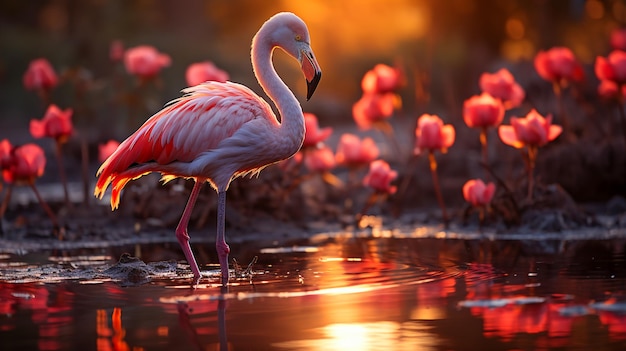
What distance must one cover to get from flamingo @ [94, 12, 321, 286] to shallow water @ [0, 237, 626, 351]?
2.29 ft

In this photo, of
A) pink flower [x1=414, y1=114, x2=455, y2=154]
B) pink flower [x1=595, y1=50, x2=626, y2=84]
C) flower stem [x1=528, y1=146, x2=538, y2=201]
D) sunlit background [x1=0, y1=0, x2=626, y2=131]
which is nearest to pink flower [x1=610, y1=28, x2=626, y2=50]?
sunlit background [x1=0, y1=0, x2=626, y2=131]

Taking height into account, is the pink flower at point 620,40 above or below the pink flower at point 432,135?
above

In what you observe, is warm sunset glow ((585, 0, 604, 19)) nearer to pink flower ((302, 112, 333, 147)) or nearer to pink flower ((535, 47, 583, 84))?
pink flower ((535, 47, 583, 84))

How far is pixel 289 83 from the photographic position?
78.7 feet

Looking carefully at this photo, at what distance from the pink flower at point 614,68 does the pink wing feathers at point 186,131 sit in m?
3.73

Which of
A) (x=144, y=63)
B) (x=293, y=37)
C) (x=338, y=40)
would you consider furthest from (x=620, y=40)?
(x=338, y=40)

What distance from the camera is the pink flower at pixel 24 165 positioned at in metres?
9.27

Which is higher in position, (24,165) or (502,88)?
(502,88)

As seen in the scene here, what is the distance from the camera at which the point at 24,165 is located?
9.27 metres

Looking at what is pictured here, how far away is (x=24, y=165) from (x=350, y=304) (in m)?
4.21

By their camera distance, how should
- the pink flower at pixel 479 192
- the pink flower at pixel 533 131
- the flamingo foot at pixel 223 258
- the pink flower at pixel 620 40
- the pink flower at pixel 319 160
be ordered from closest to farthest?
the flamingo foot at pixel 223 258
the pink flower at pixel 533 131
the pink flower at pixel 479 192
the pink flower at pixel 319 160
the pink flower at pixel 620 40

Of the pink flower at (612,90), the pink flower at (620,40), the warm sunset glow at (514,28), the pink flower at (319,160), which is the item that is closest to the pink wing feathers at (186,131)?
the pink flower at (319,160)

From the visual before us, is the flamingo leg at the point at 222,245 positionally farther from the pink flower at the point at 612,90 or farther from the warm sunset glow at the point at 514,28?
the warm sunset glow at the point at 514,28

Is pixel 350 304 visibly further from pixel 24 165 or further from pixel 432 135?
pixel 24 165
